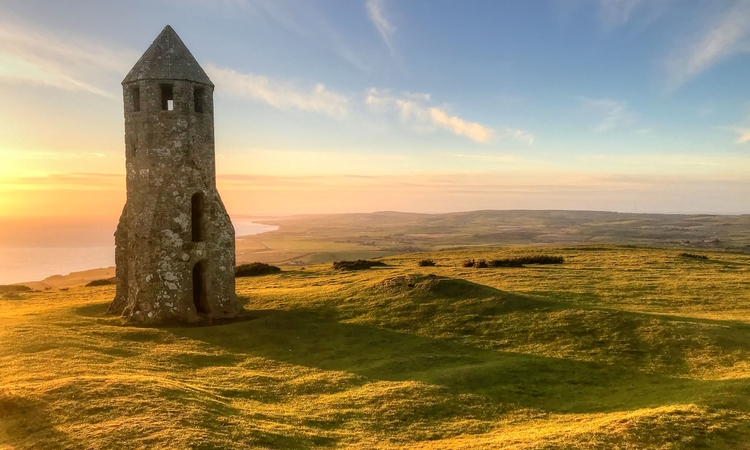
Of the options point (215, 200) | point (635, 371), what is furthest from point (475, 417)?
point (215, 200)

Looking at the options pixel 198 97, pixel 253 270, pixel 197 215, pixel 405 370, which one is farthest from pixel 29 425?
pixel 253 270

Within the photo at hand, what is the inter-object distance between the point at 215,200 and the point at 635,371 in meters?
22.6

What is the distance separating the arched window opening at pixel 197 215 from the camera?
27.5 metres

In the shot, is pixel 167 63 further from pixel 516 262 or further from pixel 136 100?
pixel 516 262

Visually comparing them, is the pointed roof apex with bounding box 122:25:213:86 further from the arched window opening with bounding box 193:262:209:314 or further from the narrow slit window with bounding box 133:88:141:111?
the arched window opening with bounding box 193:262:209:314

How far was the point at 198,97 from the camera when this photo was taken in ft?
90.4

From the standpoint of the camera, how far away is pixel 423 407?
14.7 meters

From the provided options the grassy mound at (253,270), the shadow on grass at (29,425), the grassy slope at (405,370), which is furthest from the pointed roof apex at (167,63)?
the grassy mound at (253,270)

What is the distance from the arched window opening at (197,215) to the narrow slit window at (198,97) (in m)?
4.95

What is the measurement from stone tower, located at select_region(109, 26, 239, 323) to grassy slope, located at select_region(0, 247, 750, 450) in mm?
2447

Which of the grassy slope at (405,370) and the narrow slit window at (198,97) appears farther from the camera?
the narrow slit window at (198,97)

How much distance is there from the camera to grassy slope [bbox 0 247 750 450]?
12.2 metres

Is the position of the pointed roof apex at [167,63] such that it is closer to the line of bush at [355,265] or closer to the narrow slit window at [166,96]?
the narrow slit window at [166,96]

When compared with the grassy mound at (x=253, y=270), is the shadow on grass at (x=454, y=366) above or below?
below
